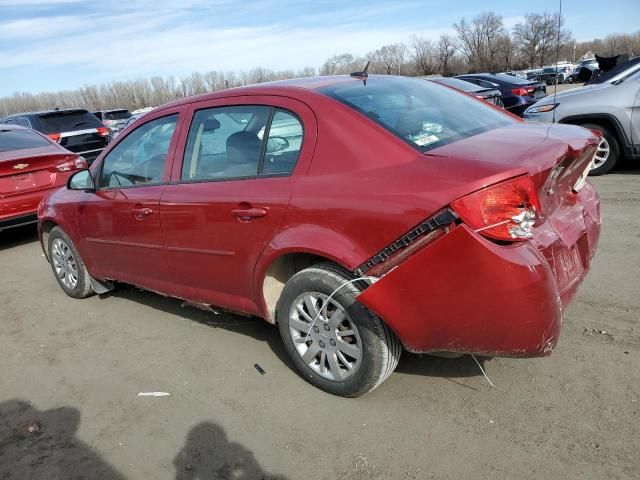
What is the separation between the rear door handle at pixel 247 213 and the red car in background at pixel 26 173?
443 cm

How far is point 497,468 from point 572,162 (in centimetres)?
155

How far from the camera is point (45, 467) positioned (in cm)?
271

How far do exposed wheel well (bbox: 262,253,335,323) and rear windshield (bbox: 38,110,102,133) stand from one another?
33.3 ft

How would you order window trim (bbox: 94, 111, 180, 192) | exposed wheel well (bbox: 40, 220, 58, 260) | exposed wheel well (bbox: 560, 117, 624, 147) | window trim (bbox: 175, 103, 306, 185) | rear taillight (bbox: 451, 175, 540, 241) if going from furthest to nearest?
exposed wheel well (bbox: 560, 117, 624, 147)
exposed wheel well (bbox: 40, 220, 58, 260)
window trim (bbox: 94, 111, 180, 192)
window trim (bbox: 175, 103, 306, 185)
rear taillight (bbox: 451, 175, 540, 241)

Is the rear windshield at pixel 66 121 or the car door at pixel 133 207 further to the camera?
the rear windshield at pixel 66 121

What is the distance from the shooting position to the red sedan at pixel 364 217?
2.34m

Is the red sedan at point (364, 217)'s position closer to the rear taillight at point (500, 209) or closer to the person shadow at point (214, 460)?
the rear taillight at point (500, 209)

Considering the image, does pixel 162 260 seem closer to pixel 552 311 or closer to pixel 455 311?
pixel 455 311

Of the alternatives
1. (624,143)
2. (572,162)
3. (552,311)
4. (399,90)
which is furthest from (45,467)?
(624,143)

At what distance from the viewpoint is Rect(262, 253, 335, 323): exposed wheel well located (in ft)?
10.1

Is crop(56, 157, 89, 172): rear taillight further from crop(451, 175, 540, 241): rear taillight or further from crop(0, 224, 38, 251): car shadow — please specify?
crop(451, 175, 540, 241): rear taillight

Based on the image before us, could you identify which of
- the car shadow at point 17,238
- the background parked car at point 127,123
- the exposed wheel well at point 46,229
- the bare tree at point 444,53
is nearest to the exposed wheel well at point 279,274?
the background parked car at point 127,123

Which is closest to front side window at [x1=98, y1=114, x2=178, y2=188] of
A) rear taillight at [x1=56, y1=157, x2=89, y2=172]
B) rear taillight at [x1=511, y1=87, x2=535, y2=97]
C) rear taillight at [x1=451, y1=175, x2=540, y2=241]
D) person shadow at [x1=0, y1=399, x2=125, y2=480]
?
person shadow at [x1=0, y1=399, x2=125, y2=480]

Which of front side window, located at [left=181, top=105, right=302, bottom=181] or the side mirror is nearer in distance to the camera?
front side window, located at [left=181, top=105, right=302, bottom=181]
